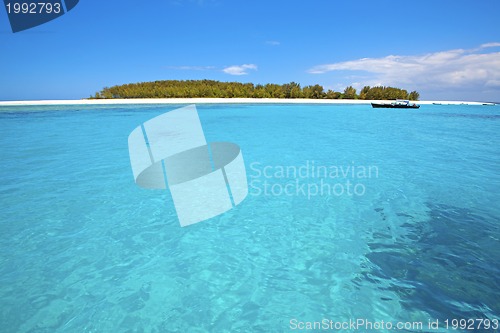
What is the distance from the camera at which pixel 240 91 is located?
80062 millimetres

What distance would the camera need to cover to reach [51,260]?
12.0 ft

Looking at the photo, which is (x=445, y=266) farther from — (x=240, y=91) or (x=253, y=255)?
(x=240, y=91)

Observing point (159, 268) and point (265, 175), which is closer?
point (159, 268)

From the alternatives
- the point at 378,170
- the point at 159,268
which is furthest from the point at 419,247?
the point at 378,170

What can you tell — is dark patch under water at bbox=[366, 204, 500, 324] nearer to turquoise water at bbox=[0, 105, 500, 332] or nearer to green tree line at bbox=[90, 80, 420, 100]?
turquoise water at bbox=[0, 105, 500, 332]

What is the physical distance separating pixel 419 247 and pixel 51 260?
5732 millimetres

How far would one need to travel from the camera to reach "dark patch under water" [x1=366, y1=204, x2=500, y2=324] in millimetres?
2904

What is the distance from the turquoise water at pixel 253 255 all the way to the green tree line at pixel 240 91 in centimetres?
7414

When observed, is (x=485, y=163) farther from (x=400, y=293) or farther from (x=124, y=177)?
(x=124, y=177)

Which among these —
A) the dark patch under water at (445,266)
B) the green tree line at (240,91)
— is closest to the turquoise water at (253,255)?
the dark patch under water at (445,266)

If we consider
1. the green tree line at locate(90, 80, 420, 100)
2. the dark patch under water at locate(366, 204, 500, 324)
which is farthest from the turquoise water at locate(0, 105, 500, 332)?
the green tree line at locate(90, 80, 420, 100)

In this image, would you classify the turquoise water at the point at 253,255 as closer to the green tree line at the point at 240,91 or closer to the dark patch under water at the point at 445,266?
the dark patch under water at the point at 445,266

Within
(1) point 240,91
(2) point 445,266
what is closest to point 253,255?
(2) point 445,266

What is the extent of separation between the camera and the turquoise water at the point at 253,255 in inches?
112
